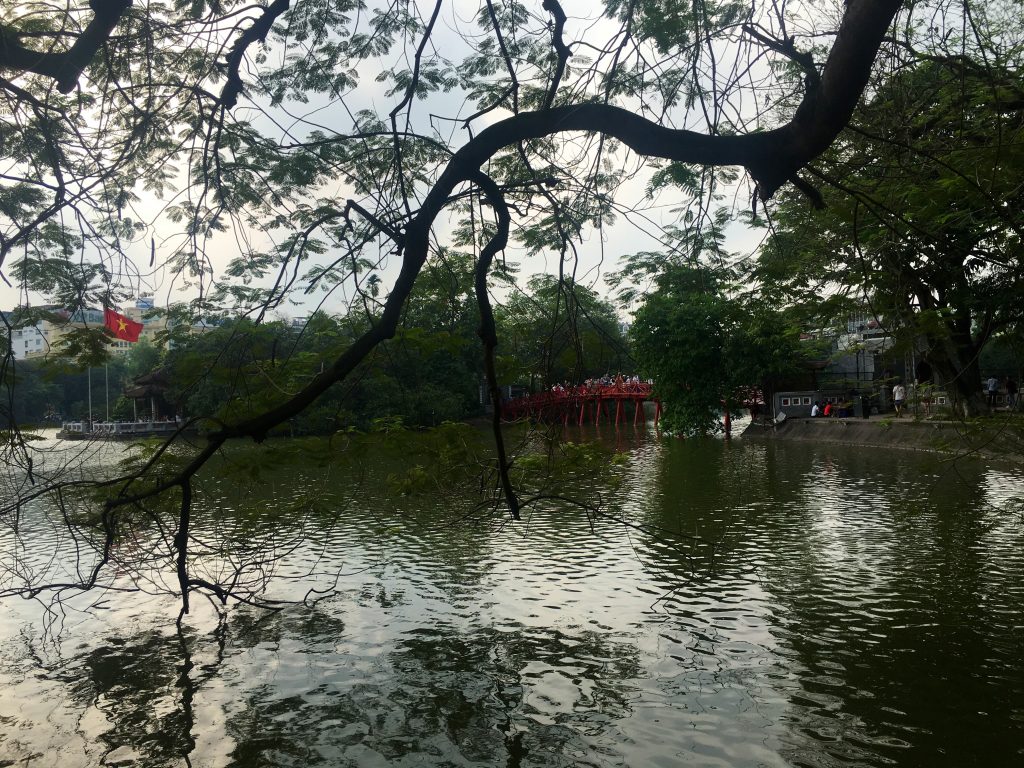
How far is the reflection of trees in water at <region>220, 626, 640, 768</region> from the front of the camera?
13.2ft

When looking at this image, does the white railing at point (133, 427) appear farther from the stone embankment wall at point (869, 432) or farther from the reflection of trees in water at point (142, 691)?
the reflection of trees in water at point (142, 691)

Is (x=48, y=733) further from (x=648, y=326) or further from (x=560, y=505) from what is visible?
(x=648, y=326)

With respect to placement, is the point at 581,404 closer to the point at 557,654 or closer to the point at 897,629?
the point at 897,629

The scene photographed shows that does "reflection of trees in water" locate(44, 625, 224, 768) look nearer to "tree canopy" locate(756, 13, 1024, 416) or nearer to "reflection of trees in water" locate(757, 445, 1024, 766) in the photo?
"reflection of trees in water" locate(757, 445, 1024, 766)

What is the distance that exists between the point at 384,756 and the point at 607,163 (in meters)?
3.00

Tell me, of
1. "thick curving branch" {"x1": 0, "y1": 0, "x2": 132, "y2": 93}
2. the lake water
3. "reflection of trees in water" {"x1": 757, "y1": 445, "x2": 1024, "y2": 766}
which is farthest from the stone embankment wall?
"thick curving branch" {"x1": 0, "y1": 0, "x2": 132, "y2": 93}

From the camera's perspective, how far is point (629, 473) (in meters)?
14.0

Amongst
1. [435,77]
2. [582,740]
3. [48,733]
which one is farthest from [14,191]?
[582,740]

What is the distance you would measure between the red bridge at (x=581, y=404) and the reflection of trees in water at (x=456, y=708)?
1.46 meters

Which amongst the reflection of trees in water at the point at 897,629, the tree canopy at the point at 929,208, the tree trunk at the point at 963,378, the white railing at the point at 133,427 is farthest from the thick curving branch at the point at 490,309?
the white railing at the point at 133,427

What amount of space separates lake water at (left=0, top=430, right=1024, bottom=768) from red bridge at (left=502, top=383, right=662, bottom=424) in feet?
2.01

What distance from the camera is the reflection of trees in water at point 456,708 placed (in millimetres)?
4031

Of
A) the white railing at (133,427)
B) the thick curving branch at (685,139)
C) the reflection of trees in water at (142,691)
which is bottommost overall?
the reflection of trees in water at (142,691)

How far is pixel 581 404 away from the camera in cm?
1958
